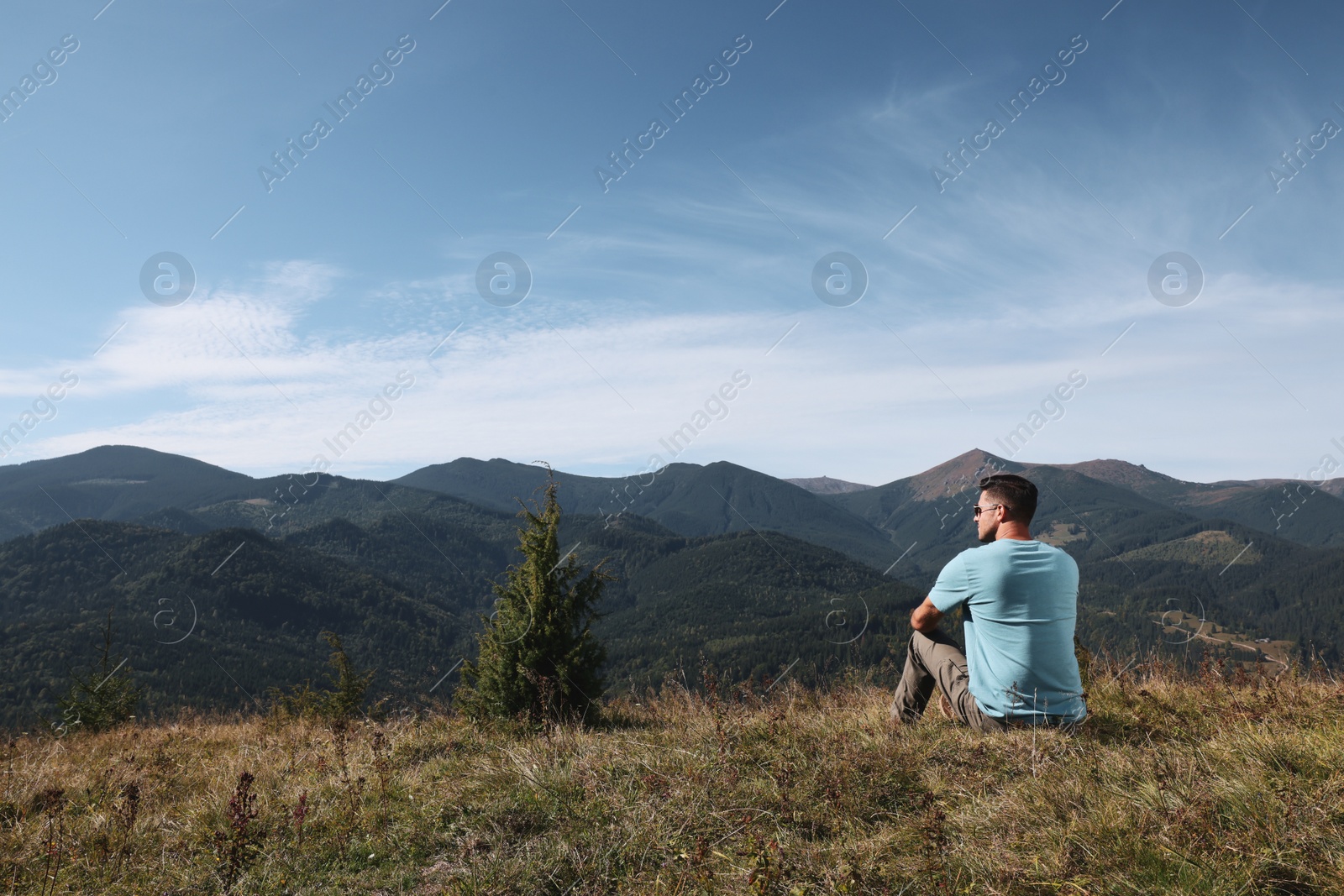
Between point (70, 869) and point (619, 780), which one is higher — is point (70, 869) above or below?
below

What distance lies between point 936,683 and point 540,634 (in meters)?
6.94

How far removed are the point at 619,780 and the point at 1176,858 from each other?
305 cm

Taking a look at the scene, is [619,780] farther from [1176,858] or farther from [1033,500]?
[1033,500]

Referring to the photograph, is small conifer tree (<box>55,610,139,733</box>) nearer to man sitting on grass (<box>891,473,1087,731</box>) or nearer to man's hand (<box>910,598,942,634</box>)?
man's hand (<box>910,598,942,634</box>)

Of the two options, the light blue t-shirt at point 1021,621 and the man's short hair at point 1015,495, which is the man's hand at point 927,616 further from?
the man's short hair at point 1015,495

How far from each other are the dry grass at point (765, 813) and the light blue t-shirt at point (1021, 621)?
27cm

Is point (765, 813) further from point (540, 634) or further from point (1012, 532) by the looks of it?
point (540, 634)

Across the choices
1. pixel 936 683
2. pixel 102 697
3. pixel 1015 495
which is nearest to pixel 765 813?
pixel 936 683

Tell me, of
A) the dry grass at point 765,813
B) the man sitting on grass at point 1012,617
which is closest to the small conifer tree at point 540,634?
the dry grass at point 765,813

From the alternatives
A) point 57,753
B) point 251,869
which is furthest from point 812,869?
point 57,753

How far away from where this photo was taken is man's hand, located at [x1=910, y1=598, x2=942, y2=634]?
521cm

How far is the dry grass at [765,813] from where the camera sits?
3100mm

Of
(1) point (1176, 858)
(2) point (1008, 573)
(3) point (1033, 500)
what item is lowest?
(1) point (1176, 858)

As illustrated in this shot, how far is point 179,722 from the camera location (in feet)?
36.8
